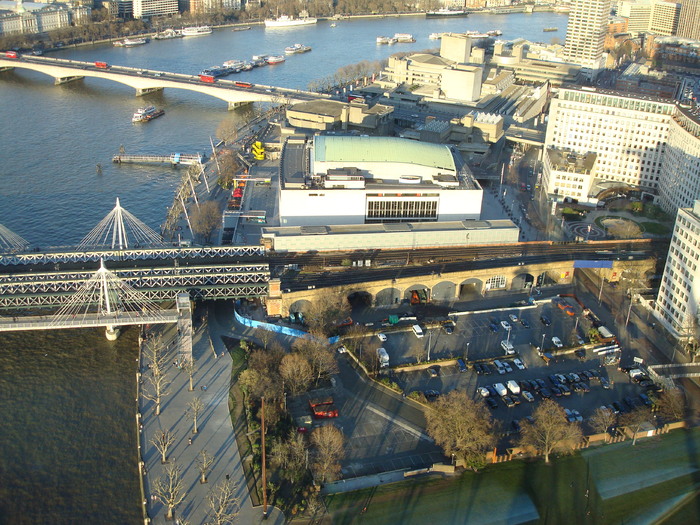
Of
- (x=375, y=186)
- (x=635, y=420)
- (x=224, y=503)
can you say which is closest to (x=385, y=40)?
(x=375, y=186)

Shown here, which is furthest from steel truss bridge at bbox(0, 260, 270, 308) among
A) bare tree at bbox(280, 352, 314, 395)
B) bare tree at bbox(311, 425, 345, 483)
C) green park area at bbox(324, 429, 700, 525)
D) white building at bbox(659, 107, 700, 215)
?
white building at bbox(659, 107, 700, 215)

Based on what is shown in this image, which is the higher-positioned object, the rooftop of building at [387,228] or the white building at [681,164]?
the white building at [681,164]

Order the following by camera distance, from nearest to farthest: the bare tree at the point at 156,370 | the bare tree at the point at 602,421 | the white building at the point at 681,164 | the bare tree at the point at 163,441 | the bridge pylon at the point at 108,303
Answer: the bare tree at the point at 163,441 → the bare tree at the point at 602,421 → the bare tree at the point at 156,370 → the bridge pylon at the point at 108,303 → the white building at the point at 681,164

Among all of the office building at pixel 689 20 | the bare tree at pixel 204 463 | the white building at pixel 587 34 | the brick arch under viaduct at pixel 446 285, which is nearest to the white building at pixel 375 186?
the brick arch under viaduct at pixel 446 285

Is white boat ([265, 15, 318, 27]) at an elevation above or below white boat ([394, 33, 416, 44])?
above

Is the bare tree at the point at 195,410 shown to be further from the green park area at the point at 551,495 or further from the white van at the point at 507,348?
the white van at the point at 507,348

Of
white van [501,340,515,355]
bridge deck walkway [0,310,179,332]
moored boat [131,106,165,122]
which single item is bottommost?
white van [501,340,515,355]

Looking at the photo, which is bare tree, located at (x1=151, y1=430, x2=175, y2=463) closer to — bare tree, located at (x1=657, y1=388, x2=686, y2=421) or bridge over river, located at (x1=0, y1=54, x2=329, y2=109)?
bare tree, located at (x1=657, y1=388, x2=686, y2=421)
